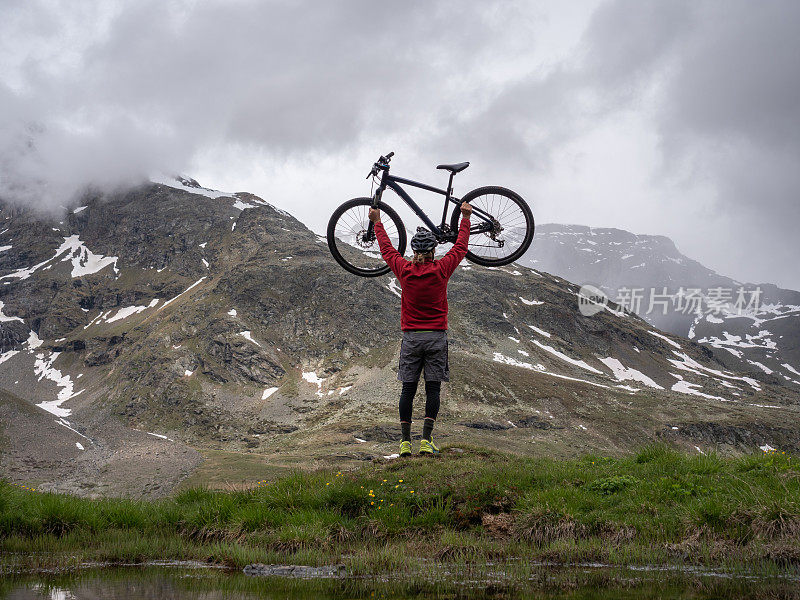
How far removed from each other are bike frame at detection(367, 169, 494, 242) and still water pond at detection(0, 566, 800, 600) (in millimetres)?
8308

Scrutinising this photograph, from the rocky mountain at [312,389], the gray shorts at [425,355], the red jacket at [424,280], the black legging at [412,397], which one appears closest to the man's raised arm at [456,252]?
the red jacket at [424,280]

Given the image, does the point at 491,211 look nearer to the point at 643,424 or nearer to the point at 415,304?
the point at 415,304

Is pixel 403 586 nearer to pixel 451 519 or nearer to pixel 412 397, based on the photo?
pixel 451 519

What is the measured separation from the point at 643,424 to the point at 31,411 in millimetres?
122368

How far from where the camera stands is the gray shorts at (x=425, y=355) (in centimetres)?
1170

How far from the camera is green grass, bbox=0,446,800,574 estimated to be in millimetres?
7086

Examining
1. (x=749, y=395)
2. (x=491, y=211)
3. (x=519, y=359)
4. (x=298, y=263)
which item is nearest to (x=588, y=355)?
(x=519, y=359)

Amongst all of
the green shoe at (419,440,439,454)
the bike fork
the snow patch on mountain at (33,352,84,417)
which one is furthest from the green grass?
the snow patch on mountain at (33,352,84,417)

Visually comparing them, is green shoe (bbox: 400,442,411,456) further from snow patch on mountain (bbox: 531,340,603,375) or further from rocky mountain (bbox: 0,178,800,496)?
snow patch on mountain (bbox: 531,340,603,375)

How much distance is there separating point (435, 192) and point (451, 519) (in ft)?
25.0

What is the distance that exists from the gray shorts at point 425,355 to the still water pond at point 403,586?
558cm

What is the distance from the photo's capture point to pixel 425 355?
38.9 ft

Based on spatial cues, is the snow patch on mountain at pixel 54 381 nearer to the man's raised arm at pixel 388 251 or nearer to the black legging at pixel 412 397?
the black legging at pixel 412 397

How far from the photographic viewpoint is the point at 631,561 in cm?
676
